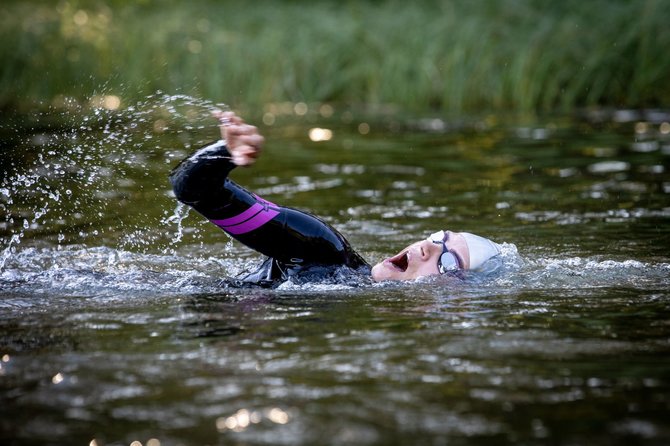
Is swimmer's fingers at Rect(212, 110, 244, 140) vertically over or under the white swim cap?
over

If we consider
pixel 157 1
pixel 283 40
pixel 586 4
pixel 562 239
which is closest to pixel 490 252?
pixel 562 239

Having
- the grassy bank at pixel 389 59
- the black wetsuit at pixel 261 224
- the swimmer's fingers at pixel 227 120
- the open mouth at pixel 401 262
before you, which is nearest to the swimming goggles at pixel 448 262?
the open mouth at pixel 401 262

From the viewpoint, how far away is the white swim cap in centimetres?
592

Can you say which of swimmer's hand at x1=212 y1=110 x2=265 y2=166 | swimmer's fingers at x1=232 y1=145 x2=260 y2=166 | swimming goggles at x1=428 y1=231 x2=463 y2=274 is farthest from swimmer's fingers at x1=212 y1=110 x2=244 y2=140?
swimming goggles at x1=428 y1=231 x2=463 y2=274

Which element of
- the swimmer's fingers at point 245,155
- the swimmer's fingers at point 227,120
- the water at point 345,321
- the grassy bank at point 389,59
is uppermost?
the grassy bank at point 389,59

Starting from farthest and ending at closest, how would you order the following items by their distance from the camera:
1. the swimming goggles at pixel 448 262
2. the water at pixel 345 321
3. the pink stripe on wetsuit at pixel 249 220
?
1. the swimming goggles at pixel 448 262
2. the pink stripe on wetsuit at pixel 249 220
3. the water at pixel 345 321

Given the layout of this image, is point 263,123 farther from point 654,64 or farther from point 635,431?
point 635,431

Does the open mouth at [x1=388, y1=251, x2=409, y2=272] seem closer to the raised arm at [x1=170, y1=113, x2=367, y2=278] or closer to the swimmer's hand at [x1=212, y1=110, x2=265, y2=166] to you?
the raised arm at [x1=170, y1=113, x2=367, y2=278]

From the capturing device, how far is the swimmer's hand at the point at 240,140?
17.0ft

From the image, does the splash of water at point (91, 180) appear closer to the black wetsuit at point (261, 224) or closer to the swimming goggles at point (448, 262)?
the black wetsuit at point (261, 224)

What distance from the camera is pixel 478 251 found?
5938mm

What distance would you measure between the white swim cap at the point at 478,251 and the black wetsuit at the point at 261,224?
2.00 feet

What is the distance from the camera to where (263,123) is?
1523 centimetres

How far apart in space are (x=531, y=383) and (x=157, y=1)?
939 inches
